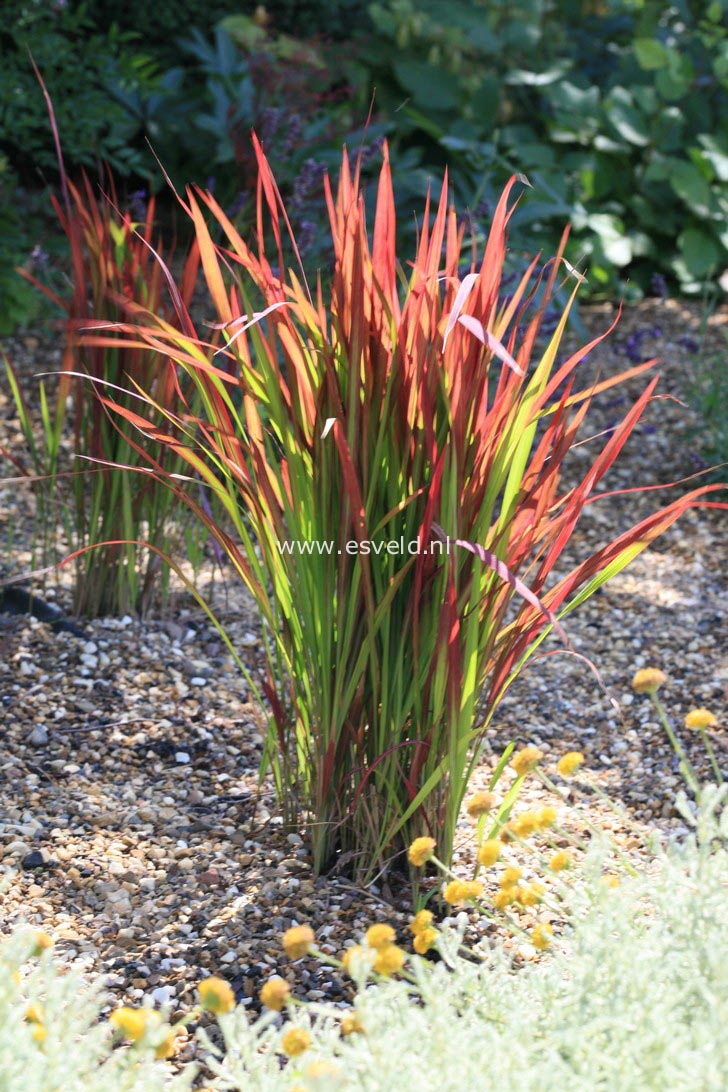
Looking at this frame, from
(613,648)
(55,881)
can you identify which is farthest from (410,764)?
(613,648)

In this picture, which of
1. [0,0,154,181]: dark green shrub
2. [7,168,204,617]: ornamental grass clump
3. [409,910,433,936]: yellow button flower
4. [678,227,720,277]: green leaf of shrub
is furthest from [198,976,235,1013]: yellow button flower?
[678,227,720,277]: green leaf of shrub

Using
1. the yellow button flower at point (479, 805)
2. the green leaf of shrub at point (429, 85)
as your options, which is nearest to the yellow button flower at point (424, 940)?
the yellow button flower at point (479, 805)

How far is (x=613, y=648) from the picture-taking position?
279 centimetres

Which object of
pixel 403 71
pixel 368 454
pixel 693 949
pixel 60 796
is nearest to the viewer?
pixel 693 949

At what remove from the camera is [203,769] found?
2.13m

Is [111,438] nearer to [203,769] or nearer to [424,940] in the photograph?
[203,769]

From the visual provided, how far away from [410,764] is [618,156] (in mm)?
4643

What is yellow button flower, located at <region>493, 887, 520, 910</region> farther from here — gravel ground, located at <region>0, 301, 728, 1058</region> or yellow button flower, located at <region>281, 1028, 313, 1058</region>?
yellow button flower, located at <region>281, 1028, 313, 1058</region>

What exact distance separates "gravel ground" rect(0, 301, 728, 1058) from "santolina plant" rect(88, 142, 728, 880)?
0.20 m

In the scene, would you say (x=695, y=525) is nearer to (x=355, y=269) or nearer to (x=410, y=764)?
(x=410, y=764)

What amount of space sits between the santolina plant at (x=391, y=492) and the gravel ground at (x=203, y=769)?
202mm

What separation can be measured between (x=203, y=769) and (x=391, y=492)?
820mm

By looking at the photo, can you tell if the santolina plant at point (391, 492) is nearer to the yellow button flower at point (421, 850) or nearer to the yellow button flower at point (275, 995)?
the yellow button flower at point (421, 850)

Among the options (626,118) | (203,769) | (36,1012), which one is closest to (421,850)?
(36,1012)
